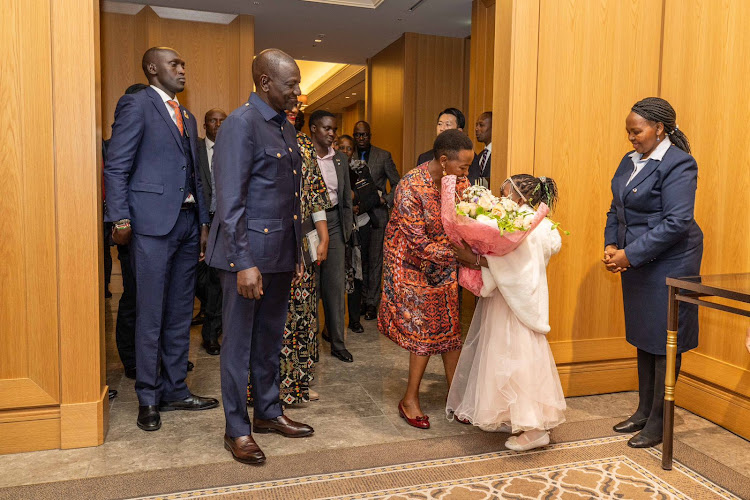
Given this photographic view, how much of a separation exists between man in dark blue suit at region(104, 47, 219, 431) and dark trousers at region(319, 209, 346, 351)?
1.14 metres

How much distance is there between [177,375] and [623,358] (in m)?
2.68

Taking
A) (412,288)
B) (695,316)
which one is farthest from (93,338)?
(695,316)

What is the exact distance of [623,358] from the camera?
3.93m

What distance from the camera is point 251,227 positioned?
8.73 ft

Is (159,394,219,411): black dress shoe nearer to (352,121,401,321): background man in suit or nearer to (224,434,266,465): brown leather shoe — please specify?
(224,434,266,465): brown leather shoe

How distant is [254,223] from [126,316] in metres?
1.85

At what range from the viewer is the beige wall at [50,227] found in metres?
2.82

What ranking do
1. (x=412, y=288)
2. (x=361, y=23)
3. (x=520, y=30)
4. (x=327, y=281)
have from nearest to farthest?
(x=412, y=288) < (x=520, y=30) < (x=327, y=281) < (x=361, y=23)

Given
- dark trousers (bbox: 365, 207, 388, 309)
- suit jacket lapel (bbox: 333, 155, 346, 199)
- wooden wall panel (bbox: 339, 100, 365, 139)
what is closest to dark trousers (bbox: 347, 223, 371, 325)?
dark trousers (bbox: 365, 207, 388, 309)

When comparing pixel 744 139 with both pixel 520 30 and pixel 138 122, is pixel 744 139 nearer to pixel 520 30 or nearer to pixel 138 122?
pixel 520 30

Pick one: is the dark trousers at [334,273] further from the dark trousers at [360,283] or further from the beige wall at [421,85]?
the beige wall at [421,85]

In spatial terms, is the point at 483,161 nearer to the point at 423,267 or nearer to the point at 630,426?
the point at 423,267

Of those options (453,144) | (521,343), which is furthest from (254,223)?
(521,343)

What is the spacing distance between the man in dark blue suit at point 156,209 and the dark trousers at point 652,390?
96.7 inches
